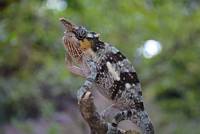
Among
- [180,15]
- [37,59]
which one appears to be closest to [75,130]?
[37,59]

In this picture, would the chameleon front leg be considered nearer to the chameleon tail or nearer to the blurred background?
the chameleon tail

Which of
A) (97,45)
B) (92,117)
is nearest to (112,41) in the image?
(97,45)

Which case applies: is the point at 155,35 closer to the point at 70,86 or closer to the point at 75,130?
the point at 75,130

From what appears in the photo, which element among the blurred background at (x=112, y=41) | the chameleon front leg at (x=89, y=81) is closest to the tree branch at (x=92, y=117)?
the chameleon front leg at (x=89, y=81)

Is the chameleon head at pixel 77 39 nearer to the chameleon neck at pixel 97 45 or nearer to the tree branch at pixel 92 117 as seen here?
the chameleon neck at pixel 97 45

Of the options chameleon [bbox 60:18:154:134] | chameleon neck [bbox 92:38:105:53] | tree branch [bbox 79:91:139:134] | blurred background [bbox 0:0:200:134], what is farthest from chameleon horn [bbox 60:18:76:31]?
blurred background [bbox 0:0:200:134]

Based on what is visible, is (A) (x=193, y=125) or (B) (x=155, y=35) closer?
(B) (x=155, y=35)

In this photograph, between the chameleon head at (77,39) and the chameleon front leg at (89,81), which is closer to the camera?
the chameleon front leg at (89,81)
